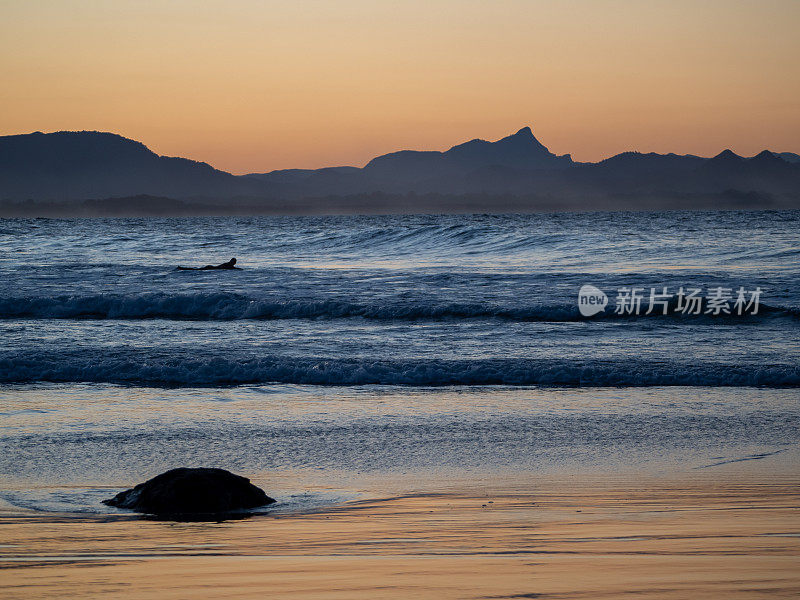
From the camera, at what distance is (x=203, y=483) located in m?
5.07

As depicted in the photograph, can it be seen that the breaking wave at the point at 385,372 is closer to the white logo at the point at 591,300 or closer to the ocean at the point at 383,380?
the ocean at the point at 383,380

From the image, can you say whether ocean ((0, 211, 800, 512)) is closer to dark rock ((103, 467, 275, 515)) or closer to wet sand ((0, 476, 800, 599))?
dark rock ((103, 467, 275, 515))

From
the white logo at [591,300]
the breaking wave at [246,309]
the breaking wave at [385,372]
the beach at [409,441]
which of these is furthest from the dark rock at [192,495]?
the white logo at [591,300]

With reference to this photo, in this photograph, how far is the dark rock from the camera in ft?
16.4

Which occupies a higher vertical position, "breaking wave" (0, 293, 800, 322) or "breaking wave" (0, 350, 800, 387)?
"breaking wave" (0, 293, 800, 322)

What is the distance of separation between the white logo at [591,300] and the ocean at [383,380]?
0.24 meters

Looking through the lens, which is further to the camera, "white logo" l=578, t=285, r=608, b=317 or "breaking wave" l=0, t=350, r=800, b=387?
"white logo" l=578, t=285, r=608, b=317

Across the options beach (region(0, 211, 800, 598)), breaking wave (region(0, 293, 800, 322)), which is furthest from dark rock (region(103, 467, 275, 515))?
breaking wave (region(0, 293, 800, 322))

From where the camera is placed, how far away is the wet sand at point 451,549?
11.2ft

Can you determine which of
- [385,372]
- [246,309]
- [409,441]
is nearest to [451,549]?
[409,441]

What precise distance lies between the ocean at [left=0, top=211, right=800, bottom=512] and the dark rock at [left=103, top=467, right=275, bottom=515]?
0.29m

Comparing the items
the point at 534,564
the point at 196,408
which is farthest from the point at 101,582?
the point at 196,408

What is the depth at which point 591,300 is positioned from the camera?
57.1 ft

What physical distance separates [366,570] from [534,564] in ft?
2.63
